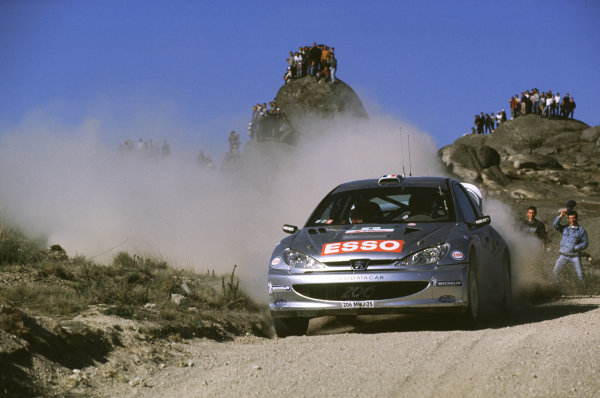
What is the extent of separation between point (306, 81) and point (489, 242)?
29833mm

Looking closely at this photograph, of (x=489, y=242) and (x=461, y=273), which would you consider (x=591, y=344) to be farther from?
(x=489, y=242)

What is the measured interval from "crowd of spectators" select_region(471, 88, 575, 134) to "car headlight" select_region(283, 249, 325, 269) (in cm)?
4026

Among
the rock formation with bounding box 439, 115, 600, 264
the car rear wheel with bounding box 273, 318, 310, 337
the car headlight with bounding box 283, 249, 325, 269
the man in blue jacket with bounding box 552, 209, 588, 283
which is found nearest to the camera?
the car headlight with bounding box 283, 249, 325, 269

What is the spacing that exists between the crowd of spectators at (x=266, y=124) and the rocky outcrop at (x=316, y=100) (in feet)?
4.36

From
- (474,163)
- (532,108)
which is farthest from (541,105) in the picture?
(474,163)

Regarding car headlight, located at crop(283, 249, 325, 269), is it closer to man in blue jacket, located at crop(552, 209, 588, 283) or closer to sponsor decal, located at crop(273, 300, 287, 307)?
sponsor decal, located at crop(273, 300, 287, 307)

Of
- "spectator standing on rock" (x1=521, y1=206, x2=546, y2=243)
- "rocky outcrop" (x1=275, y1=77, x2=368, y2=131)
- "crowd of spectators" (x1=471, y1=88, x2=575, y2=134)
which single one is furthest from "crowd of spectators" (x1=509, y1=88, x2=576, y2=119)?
"spectator standing on rock" (x1=521, y1=206, x2=546, y2=243)

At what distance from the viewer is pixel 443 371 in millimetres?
5512

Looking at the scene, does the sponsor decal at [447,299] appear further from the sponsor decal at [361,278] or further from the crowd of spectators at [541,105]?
the crowd of spectators at [541,105]

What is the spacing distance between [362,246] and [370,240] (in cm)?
15

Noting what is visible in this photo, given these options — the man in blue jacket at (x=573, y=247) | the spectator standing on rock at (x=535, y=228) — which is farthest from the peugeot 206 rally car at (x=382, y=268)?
the spectator standing on rock at (x=535, y=228)

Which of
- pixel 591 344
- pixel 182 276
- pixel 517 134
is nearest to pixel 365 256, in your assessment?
pixel 591 344

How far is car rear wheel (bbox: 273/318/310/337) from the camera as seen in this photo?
8.00 m

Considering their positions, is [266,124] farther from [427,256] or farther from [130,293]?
[427,256]
